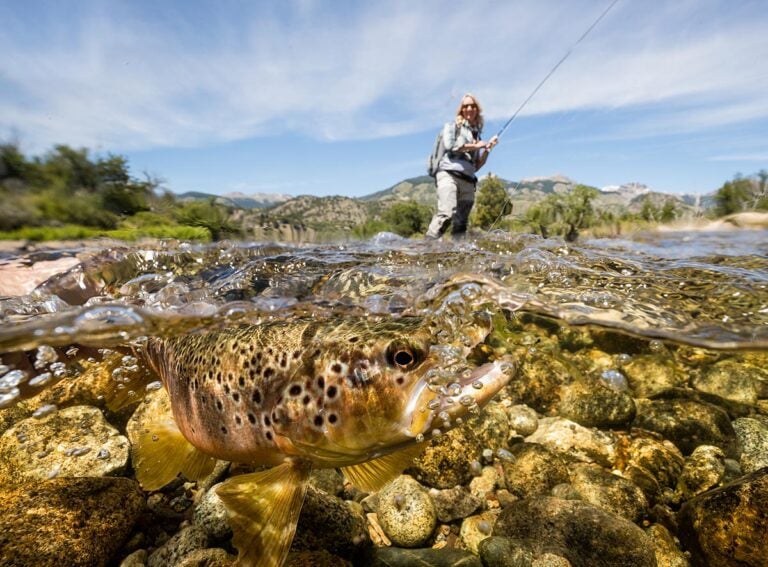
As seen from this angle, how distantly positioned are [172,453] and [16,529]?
1.14m

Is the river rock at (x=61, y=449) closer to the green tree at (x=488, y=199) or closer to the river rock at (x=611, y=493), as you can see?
the river rock at (x=611, y=493)

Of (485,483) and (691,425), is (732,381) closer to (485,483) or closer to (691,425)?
(691,425)

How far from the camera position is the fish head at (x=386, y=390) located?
2244mm

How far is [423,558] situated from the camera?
131 inches

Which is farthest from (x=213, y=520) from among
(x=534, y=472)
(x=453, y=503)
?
(x=534, y=472)

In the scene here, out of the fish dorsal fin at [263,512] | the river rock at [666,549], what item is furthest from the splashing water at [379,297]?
the river rock at [666,549]

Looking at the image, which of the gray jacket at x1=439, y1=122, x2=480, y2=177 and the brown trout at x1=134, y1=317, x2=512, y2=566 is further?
the gray jacket at x1=439, y1=122, x2=480, y2=177

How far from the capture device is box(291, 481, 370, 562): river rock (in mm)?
3246

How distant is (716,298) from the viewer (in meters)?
4.89

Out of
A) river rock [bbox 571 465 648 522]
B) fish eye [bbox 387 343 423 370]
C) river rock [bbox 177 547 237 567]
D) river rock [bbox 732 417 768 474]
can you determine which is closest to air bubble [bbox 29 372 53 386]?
river rock [bbox 177 547 237 567]

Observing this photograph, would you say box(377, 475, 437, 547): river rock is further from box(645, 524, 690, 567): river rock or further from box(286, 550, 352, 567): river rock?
box(645, 524, 690, 567): river rock

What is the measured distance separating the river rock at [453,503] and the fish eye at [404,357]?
100.0 inches

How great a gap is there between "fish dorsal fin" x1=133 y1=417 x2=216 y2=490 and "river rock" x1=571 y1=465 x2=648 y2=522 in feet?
13.1

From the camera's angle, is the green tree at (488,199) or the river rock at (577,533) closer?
the river rock at (577,533)
